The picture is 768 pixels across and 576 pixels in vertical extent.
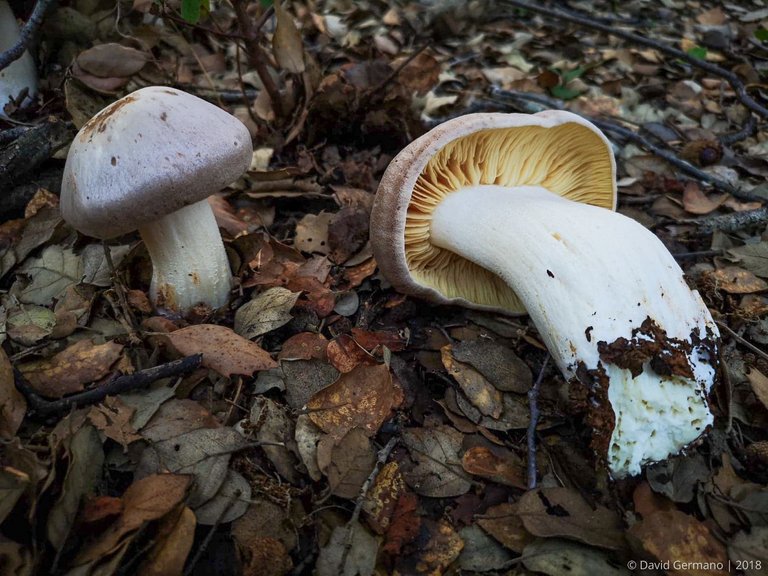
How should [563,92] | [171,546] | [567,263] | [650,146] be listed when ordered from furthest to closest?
[563,92] → [650,146] → [567,263] → [171,546]

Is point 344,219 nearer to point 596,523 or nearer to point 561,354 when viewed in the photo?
point 561,354

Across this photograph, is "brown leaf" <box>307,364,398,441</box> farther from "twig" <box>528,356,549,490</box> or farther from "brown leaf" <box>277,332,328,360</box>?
"twig" <box>528,356,549,490</box>

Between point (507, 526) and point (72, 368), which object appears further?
point (72, 368)

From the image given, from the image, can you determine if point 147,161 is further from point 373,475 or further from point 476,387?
point 476,387

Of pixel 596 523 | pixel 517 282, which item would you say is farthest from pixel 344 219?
pixel 596 523

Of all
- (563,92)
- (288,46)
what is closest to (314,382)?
(288,46)

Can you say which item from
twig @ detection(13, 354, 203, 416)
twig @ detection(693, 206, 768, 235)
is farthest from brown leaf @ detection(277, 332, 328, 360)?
twig @ detection(693, 206, 768, 235)
